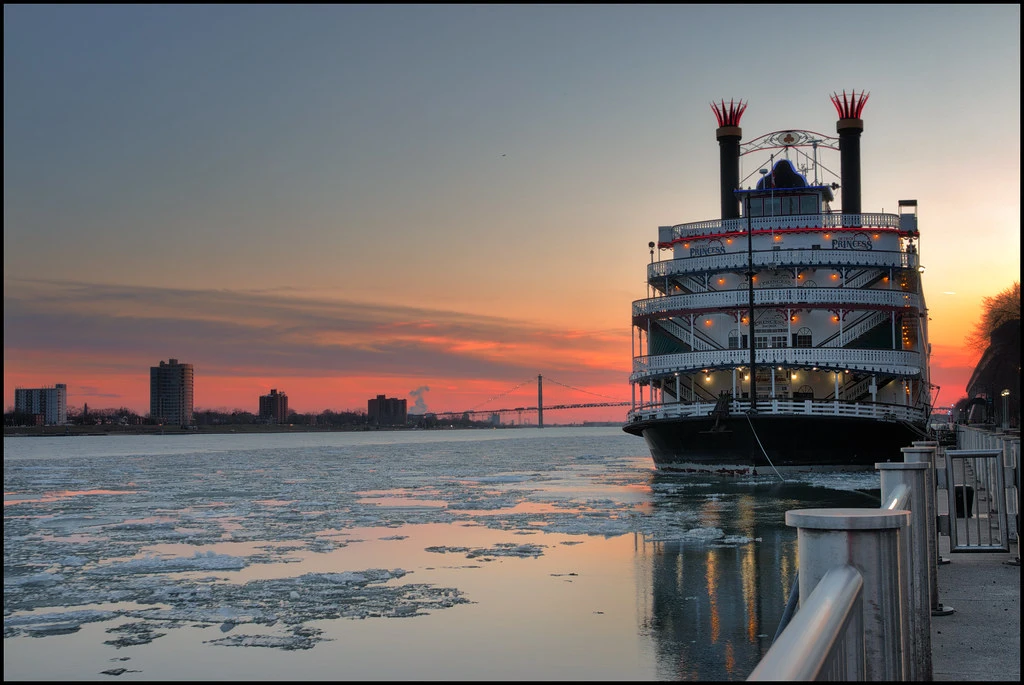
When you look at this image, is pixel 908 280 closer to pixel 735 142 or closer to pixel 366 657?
pixel 735 142

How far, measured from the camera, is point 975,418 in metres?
87.4

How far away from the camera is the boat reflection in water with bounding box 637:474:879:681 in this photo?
30.8ft

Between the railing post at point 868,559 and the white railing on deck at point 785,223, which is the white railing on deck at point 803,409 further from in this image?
the railing post at point 868,559

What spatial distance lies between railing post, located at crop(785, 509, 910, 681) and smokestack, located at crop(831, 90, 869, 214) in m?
54.5

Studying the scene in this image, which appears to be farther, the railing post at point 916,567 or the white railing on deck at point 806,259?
the white railing on deck at point 806,259

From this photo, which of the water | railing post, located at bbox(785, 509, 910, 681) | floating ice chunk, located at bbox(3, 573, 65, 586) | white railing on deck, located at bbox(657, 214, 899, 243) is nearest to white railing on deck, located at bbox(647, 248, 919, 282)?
white railing on deck, located at bbox(657, 214, 899, 243)

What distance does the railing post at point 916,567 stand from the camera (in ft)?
19.8

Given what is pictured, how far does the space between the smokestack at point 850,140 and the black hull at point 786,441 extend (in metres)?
17.8

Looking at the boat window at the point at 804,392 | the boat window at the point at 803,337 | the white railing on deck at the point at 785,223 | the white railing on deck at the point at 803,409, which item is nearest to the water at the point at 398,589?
the white railing on deck at the point at 803,409

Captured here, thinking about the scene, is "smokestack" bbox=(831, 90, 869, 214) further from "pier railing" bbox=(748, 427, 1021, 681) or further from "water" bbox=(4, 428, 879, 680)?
"pier railing" bbox=(748, 427, 1021, 681)

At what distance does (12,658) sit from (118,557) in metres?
6.99

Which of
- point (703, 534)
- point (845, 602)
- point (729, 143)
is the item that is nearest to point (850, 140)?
point (729, 143)

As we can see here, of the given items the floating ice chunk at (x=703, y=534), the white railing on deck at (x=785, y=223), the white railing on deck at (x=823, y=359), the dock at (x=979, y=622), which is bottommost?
the floating ice chunk at (x=703, y=534)

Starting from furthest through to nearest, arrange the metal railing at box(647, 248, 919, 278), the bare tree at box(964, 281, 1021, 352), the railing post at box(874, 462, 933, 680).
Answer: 1. the bare tree at box(964, 281, 1021, 352)
2. the metal railing at box(647, 248, 919, 278)
3. the railing post at box(874, 462, 933, 680)
